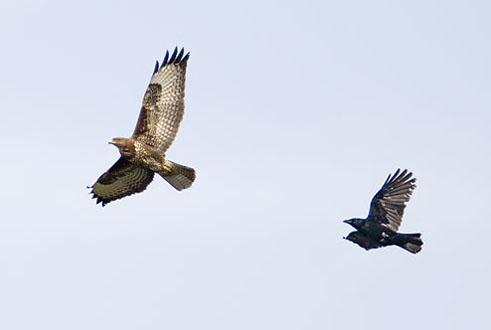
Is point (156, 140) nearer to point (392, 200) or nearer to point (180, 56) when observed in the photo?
point (180, 56)

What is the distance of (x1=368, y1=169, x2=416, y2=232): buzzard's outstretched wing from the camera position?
28.2 m

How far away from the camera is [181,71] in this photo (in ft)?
85.9

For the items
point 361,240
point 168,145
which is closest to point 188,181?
point 168,145

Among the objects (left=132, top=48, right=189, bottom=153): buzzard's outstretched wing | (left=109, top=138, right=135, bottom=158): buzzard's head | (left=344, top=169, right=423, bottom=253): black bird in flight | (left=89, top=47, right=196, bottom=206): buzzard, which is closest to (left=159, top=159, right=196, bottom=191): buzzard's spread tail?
(left=89, top=47, right=196, bottom=206): buzzard

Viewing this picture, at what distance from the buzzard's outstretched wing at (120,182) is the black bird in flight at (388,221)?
487 centimetres

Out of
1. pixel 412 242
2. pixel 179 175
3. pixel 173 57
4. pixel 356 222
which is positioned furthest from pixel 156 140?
pixel 412 242

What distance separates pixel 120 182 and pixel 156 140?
1.52 m

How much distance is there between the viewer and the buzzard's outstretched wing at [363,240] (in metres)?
28.1

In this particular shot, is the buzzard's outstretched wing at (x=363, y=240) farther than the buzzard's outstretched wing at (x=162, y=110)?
Yes

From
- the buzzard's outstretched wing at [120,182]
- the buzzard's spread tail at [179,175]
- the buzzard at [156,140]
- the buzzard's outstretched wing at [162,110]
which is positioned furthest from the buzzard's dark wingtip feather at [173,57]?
the buzzard's outstretched wing at [120,182]

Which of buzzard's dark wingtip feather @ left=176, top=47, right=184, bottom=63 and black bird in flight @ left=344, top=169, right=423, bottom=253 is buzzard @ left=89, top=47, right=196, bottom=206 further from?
black bird in flight @ left=344, top=169, right=423, bottom=253

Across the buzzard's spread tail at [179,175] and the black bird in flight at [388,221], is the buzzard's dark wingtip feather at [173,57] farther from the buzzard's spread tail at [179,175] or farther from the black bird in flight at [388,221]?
the black bird in flight at [388,221]

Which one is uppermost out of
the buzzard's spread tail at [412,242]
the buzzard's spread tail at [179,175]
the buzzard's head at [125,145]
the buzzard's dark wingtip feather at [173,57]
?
the buzzard's dark wingtip feather at [173,57]

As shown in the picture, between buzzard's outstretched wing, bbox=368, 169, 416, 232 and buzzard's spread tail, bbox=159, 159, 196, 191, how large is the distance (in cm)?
493
